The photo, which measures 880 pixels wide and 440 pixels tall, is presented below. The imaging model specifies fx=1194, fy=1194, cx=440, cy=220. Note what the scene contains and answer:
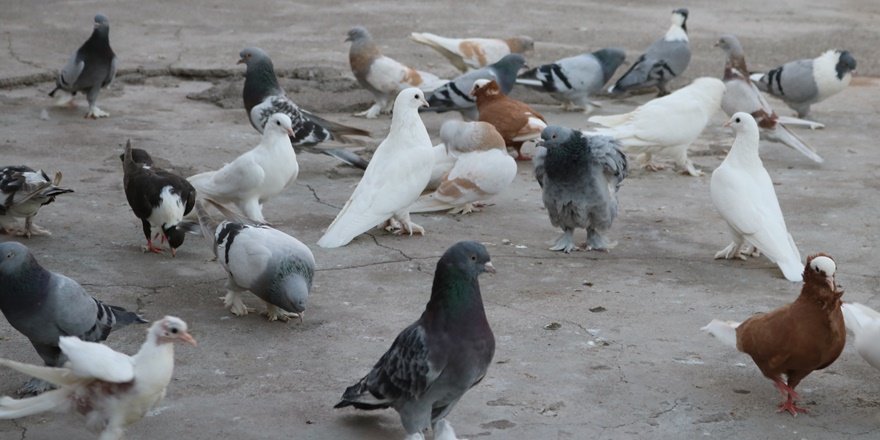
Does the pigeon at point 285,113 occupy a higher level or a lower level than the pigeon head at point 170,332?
lower

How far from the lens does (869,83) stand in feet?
36.1

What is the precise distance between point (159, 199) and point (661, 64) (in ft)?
17.4

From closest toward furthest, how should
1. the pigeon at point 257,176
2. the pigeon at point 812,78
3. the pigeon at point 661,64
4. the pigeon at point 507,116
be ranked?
the pigeon at point 257,176
the pigeon at point 507,116
the pigeon at point 812,78
the pigeon at point 661,64

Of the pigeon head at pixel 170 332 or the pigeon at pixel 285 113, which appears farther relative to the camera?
→ the pigeon at pixel 285 113

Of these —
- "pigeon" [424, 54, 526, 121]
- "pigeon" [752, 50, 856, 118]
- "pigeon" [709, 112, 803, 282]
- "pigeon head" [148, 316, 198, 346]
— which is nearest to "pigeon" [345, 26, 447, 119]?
"pigeon" [424, 54, 526, 121]

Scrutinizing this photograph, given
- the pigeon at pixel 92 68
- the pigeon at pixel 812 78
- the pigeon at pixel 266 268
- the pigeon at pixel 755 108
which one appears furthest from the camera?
the pigeon at pixel 812 78

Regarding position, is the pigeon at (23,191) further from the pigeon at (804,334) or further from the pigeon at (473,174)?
the pigeon at (804,334)

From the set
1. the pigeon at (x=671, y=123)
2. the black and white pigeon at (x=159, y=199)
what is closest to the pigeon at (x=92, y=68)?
the black and white pigeon at (x=159, y=199)

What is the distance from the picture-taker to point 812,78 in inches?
369

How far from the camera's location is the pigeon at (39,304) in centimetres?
434

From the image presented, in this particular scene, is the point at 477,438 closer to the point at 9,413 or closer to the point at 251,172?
the point at 9,413

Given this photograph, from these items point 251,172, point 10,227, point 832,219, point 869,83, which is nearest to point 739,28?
point 869,83

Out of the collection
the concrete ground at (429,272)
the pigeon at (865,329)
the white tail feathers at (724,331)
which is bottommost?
the concrete ground at (429,272)

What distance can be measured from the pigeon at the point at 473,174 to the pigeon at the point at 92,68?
319cm
